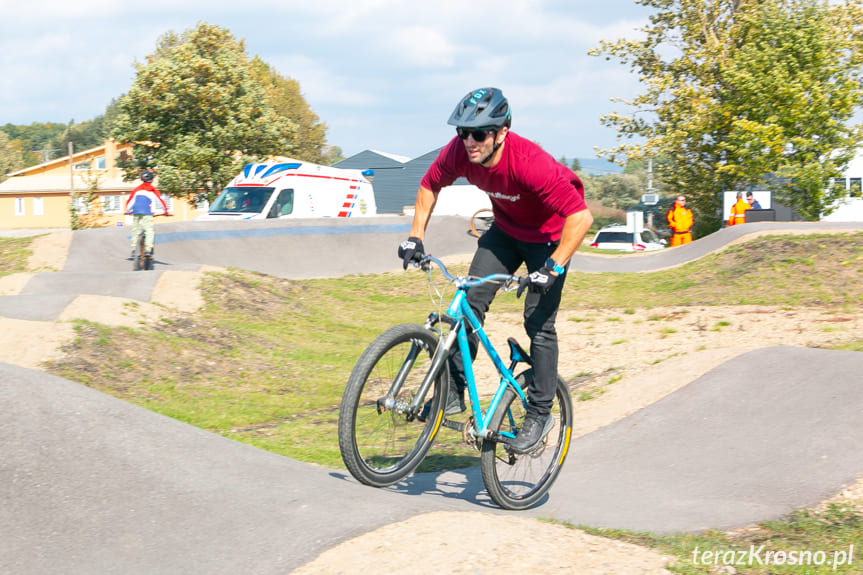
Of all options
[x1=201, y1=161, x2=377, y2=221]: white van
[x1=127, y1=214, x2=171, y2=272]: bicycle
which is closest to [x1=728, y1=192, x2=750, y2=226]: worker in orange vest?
[x1=201, y1=161, x2=377, y2=221]: white van

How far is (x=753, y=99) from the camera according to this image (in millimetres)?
27250

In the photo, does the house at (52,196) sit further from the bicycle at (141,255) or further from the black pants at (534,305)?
the black pants at (534,305)

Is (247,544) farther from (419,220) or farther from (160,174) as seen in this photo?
(160,174)

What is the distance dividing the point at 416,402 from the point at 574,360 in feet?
20.8

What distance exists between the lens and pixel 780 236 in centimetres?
1752

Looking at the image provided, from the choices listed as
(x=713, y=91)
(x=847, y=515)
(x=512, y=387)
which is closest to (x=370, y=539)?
(x=512, y=387)

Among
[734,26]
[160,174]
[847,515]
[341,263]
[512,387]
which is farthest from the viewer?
[160,174]

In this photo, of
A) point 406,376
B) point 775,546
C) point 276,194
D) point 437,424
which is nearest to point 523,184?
point 406,376

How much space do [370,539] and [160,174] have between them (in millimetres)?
33699

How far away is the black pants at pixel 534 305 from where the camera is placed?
4.98m

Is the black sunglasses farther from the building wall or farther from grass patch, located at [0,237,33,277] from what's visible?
the building wall

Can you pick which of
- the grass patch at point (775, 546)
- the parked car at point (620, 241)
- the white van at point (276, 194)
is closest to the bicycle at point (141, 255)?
the white van at point (276, 194)

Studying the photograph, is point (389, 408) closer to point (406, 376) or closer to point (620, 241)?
point (406, 376)

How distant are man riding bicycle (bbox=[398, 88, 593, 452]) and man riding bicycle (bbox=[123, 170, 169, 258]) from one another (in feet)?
39.8
